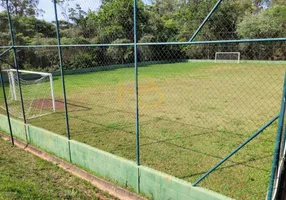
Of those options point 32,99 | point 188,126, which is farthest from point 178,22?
point 32,99

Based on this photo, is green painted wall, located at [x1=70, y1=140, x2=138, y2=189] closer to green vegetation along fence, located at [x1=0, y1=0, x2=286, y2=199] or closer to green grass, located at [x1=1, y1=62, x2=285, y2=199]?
green vegetation along fence, located at [x1=0, y1=0, x2=286, y2=199]

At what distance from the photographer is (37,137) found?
5.45m

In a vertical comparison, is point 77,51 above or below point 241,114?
above

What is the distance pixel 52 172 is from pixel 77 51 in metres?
10.0

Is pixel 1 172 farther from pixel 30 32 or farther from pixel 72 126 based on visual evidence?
pixel 30 32

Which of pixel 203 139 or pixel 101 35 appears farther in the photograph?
pixel 101 35

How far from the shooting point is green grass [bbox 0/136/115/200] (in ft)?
11.3

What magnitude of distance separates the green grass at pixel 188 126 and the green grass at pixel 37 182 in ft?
3.62

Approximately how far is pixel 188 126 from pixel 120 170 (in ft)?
10.2

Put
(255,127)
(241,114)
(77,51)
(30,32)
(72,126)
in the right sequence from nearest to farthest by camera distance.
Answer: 1. (255,127)
2. (72,126)
3. (241,114)
4. (77,51)
5. (30,32)

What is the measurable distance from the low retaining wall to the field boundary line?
103mm

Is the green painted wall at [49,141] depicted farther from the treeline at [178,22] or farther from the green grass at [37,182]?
the treeline at [178,22]

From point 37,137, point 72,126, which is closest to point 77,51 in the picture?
point 72,126

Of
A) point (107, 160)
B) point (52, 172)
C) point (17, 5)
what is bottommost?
point (52, 172)
